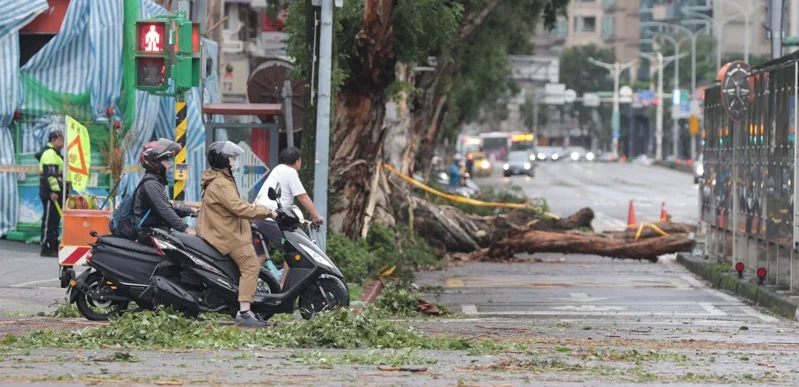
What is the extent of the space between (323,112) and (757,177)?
567cm

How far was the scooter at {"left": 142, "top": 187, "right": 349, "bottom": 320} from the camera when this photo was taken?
12500 millimetres

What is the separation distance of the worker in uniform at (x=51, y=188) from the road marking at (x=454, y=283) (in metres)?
5.56

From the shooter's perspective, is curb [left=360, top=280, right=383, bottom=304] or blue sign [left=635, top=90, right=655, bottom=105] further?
blue sign [left=635, top=90, right=655, bottom=105]

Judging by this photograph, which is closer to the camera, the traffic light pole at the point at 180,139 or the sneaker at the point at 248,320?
the sneaker at the point at 248,320

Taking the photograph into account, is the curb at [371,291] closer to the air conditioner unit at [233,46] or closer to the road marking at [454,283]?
the road marking at [454,283]

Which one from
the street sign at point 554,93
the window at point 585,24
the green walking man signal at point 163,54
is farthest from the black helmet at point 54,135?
the window at point 585,24

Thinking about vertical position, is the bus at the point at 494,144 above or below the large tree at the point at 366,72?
→ below

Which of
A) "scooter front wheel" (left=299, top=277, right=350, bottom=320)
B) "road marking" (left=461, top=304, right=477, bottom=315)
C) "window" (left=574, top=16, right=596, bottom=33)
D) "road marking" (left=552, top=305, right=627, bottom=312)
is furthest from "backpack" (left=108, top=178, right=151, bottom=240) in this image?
"window" (left=574, top=16, right=596, bottom=33)

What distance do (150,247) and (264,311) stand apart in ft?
3.69

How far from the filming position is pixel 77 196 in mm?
16469

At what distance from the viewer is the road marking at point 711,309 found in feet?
54.6

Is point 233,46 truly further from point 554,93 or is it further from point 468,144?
point 468,144

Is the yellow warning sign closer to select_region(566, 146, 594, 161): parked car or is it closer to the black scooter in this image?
the black scooter

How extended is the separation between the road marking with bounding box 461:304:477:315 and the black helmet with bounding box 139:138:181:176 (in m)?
4.74
